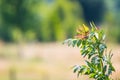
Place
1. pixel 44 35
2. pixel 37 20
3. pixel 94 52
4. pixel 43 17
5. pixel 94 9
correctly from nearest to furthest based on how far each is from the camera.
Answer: pixel 94 52 → pixel 37 20 → pixel 43 17 → pixel 44 35 → pixel 94 9

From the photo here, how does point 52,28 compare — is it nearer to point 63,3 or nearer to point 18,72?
point 63,3

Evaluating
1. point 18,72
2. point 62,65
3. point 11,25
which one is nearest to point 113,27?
point 11,25

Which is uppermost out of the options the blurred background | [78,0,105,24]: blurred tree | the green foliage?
[78,0,105,24]: blurred tree

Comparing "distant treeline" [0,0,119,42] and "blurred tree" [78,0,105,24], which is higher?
"blurred tree" [78,0,105,24]

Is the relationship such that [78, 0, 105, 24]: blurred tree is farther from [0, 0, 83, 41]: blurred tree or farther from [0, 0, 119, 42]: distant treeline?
[0, 0, 83, 41]: blurred tree

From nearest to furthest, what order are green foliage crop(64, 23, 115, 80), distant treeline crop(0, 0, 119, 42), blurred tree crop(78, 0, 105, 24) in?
green foliage crop(64, 23, 115, 80) < distant treeline crop(0, 0, 119, 42) < blurred tree crop(78, 0, 105, 24)

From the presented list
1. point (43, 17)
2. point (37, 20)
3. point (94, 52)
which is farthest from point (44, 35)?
point (94, 52)

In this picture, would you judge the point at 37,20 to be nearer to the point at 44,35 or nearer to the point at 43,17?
the point at 43,17

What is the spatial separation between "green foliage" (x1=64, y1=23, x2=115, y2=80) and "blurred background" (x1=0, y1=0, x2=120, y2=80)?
0.36m

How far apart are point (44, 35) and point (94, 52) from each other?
227 ft

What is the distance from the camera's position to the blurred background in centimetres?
3328

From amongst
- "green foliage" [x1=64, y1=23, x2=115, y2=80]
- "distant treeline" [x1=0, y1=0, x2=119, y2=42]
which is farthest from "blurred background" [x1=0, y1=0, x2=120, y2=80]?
"green foliage" [x1=64, y1=23, x2=115, y2=80]

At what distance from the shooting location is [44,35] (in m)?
76.6

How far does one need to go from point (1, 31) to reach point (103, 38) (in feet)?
238
